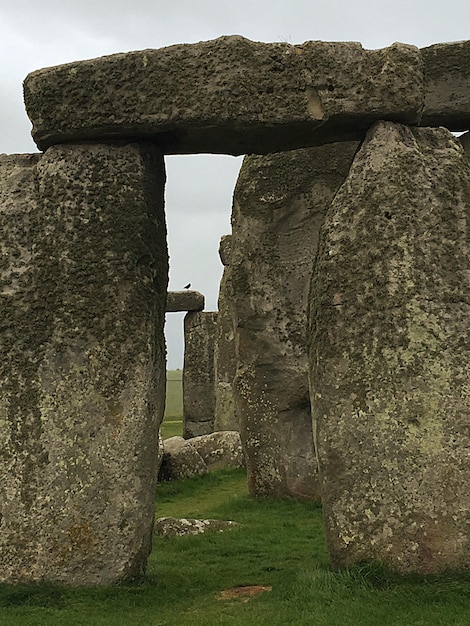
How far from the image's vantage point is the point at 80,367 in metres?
5.02

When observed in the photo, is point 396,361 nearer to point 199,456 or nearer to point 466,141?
point 466,141

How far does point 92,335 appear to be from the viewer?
5043 millimetres

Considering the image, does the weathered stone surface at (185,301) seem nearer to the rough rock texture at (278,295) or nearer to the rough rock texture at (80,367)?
the rough rock texture at (278,295)

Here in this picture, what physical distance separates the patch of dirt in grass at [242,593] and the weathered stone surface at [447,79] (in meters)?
4.93

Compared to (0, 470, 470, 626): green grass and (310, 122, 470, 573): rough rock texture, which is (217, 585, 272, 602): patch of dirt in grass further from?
(310, 122, 470, 573): rough rock texture

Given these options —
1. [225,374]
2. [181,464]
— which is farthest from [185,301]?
[181,464]

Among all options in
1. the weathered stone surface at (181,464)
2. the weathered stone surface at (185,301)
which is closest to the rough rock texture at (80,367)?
the weathered stone surface at (181,464)

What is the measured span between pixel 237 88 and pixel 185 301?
13.7m

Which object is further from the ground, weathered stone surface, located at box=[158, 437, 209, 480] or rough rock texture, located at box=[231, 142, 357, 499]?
rough rock texture, located at box=[231, 142, 357, 499]

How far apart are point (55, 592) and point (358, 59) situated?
12.1ft

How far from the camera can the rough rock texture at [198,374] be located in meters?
17.7

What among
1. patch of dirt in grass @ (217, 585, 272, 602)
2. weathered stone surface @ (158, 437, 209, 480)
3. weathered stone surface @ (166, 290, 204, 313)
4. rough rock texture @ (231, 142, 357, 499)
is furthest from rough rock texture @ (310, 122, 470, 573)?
weathered stone surface @ (166, 290, 204, 313)

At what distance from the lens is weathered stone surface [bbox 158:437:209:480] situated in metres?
10.5

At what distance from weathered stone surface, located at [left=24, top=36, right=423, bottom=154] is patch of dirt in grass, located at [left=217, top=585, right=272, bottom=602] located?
2.87m
